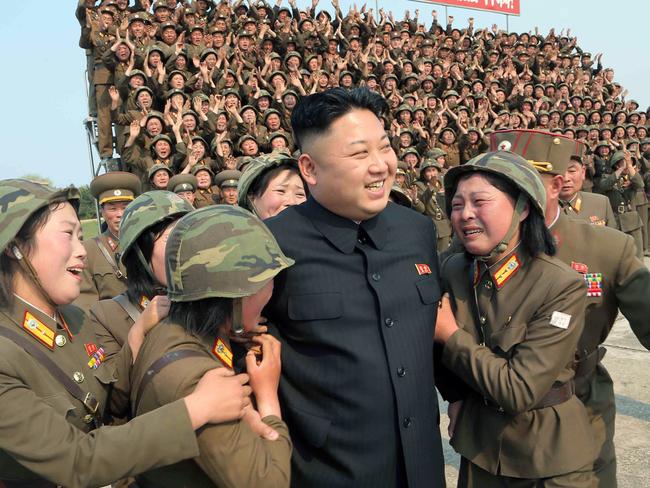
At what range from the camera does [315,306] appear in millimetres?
1718

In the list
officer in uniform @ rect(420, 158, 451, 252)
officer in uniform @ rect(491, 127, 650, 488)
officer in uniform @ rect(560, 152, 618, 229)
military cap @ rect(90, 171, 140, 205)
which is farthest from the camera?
officer in uniform @ rect(420, 158, 451, 252)

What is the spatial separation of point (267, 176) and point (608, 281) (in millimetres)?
1712

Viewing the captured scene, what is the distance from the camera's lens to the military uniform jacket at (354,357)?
67.0 inches

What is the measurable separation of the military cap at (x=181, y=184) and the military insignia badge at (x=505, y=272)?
5.39m

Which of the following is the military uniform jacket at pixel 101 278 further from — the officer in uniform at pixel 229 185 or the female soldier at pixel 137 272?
the officer in uniform at pixel 229 185

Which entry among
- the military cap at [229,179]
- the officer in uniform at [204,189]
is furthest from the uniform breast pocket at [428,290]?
the officer in uniform at [204,189]

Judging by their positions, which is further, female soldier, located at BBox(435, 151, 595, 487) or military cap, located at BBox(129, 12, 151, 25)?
military cap, located at BBox(129, 12, 151, 25)

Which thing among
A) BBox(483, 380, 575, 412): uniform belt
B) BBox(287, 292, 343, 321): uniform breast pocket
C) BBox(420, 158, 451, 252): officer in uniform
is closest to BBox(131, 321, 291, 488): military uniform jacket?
BBox(287, 292, 343, 321): uniform breast pocket

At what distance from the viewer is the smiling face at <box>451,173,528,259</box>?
1933 mm

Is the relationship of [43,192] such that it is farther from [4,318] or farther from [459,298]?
[459,298]

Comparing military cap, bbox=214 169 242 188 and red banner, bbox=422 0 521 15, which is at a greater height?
red banner, bbox=422 0 521 15

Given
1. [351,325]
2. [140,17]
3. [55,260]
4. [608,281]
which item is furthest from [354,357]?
[140,17]

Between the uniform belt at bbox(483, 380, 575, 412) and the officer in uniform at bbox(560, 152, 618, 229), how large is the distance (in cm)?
215

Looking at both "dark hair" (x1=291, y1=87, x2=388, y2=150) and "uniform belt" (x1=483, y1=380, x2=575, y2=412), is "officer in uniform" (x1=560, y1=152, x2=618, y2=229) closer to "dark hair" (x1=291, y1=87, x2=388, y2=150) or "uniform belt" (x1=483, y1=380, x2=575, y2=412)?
"uniform belt" (x1=483, y1=380, x2=575, y2=412)
